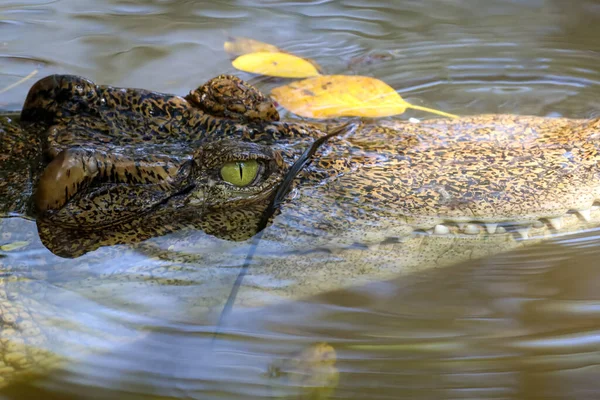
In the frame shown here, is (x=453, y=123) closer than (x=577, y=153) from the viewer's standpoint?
No

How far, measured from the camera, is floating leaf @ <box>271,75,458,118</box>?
136 inches

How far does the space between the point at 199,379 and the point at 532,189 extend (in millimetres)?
1356

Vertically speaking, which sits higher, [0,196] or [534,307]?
[0,196]

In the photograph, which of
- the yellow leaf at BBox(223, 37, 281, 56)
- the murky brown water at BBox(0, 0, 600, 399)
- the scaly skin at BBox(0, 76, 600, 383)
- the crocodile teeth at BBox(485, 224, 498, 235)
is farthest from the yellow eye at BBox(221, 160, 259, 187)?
the yellow leaf at BBox(223, 37, 281, 56)

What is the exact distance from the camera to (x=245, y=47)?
4344 millimetres

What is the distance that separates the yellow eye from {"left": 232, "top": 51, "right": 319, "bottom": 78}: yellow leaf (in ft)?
6.00

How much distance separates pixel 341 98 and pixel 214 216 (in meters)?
1.46

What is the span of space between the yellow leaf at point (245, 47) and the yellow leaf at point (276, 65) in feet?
0.28

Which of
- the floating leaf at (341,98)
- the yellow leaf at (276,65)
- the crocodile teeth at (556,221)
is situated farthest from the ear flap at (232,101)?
the yellow leaf at (276,65)

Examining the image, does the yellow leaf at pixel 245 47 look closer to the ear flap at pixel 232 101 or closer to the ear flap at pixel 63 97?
the ear flap at pixel 232 101

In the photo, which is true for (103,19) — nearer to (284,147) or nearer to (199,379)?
(284,147)

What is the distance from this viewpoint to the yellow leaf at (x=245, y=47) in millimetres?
4309

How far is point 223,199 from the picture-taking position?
2322 millimetres

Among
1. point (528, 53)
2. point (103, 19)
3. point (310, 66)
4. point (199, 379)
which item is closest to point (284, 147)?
point (199, 379)
